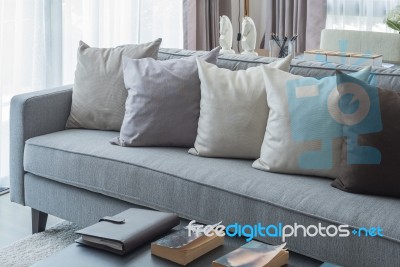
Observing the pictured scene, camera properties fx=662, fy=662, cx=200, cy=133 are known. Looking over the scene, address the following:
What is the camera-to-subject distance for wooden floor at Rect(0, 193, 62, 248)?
3.07m

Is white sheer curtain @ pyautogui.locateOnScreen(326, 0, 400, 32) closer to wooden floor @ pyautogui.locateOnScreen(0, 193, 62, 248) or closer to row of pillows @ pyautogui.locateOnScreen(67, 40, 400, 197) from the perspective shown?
row of pillows @ pyautogui.locateOnScreen(67, 40, 400, 197)

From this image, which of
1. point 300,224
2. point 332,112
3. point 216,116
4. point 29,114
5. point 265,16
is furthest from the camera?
point 265,16

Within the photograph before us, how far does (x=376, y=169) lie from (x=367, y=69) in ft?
1.56

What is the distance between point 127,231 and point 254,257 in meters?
0.41

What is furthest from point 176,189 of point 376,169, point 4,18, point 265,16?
point 265,16

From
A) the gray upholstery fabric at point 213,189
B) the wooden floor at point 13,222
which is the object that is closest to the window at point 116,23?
the wooden floor at point 13,222

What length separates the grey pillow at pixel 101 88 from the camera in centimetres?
313

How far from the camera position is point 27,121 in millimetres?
3039

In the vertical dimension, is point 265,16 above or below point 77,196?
above

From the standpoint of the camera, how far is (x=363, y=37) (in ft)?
12.2

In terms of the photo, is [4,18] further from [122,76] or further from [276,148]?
[276,148]

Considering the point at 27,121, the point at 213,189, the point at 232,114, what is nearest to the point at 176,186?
the point at 213,189

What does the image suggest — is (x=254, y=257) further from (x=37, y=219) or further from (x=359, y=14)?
(x=359, y=14)

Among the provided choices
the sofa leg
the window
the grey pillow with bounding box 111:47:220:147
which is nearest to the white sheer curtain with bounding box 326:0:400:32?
the window
